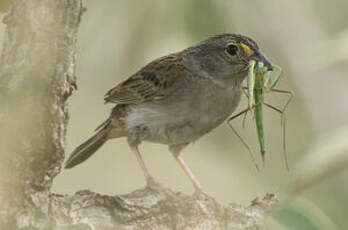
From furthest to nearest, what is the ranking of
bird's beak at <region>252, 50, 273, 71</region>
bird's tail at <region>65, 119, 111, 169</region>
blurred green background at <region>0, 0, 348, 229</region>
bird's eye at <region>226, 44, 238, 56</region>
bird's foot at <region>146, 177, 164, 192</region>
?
bird's tail at <region>65, 119, 111, 169</region>, bird's eye at <region>226, 44, 238, 56</region>, bird's beak at <region>252, 50, 273, 71</region>, bird's foot at <region>146, 177, 164, 192</region>, blurred green background at <region>0, 0, 348, 229</region>

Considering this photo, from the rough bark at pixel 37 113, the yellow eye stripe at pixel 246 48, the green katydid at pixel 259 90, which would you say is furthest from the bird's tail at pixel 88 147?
the rough bark at pixel 37 113

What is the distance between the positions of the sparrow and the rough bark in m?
1.74

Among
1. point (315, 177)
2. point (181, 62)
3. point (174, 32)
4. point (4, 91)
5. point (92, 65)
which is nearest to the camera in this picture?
point (315, 177)

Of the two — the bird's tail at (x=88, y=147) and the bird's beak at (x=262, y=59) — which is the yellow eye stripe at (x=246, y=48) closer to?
the bird's beak at (x=262, y=59)

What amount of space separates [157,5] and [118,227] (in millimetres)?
1545

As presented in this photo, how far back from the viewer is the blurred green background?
243 centimetres

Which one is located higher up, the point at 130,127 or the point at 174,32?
the point at 174,32

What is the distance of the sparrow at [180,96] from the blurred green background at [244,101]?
227mm

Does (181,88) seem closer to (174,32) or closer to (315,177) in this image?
(174,32)

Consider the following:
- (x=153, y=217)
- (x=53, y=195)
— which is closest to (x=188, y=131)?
(x=153, y=217)

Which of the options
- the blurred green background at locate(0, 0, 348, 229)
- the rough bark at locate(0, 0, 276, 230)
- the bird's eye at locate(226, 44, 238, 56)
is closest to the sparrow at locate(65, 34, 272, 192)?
the bird's eye at locate(226, 44, 238, 56)

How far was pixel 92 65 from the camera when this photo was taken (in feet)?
13.8

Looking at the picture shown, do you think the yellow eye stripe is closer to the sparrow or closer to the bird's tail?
the sparrow

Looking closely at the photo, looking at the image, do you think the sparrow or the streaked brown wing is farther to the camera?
the streaked brown wing
